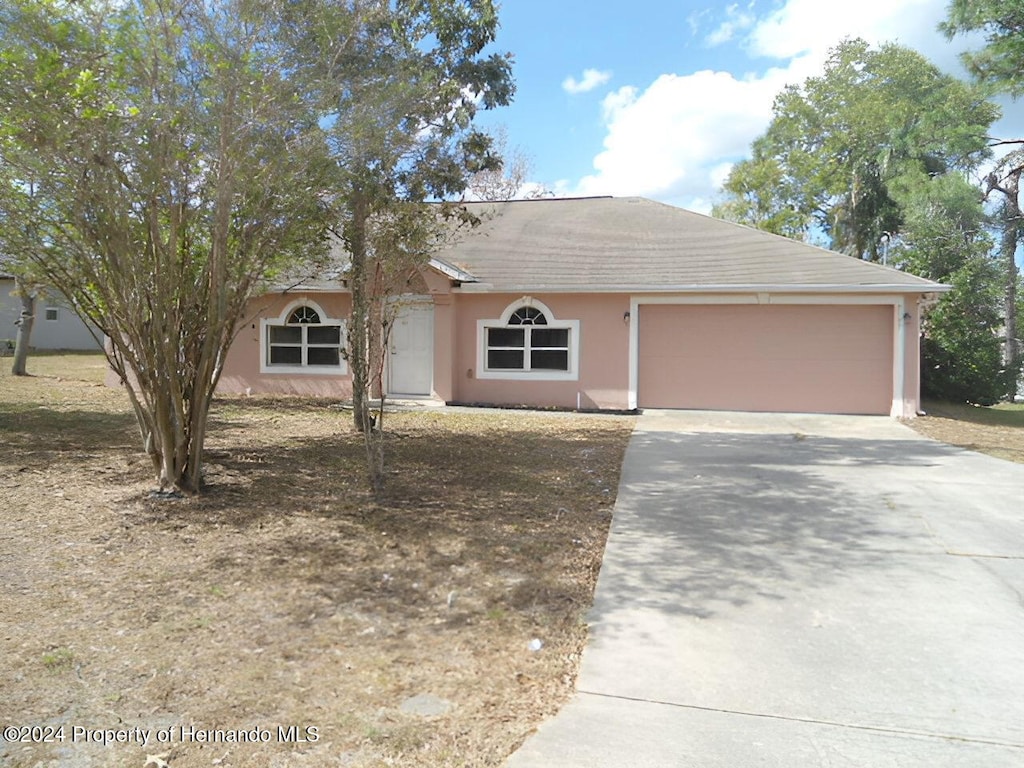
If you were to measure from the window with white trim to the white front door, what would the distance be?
4.22ft

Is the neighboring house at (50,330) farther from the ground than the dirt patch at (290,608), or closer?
farther from the ground

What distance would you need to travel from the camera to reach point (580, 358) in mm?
15641

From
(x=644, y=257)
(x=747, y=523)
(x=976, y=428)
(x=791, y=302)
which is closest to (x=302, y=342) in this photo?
(x=644, y=257)

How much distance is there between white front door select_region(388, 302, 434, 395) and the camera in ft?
52.7

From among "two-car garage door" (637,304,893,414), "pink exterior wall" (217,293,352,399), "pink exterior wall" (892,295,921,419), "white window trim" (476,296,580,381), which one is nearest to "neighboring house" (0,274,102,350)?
"pink exterior wall" (217,293,352,399)

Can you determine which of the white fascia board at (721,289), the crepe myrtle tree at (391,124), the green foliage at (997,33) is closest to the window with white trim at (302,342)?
the white fascia board at (721,289)

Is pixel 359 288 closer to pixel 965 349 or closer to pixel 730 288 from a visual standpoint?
pixel 730 288

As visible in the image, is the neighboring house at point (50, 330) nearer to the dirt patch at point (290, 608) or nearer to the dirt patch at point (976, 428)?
the dirt patch at point (290, 608)

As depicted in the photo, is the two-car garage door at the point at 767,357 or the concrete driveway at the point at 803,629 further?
the two-car garage door at the point at 767,357


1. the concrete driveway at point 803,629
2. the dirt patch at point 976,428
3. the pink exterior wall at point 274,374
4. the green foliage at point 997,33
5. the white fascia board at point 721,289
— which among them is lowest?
the concrete driveway at point 803,629

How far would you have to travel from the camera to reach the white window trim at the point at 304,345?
16656 mm

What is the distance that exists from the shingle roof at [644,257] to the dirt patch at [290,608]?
7.17 metres

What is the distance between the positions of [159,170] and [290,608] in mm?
3711

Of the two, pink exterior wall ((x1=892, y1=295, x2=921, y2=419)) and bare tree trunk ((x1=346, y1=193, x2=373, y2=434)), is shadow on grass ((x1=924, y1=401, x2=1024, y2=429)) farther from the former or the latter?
bare tree trunk ((x1=346, y1=193, x2=373, y2=434))
